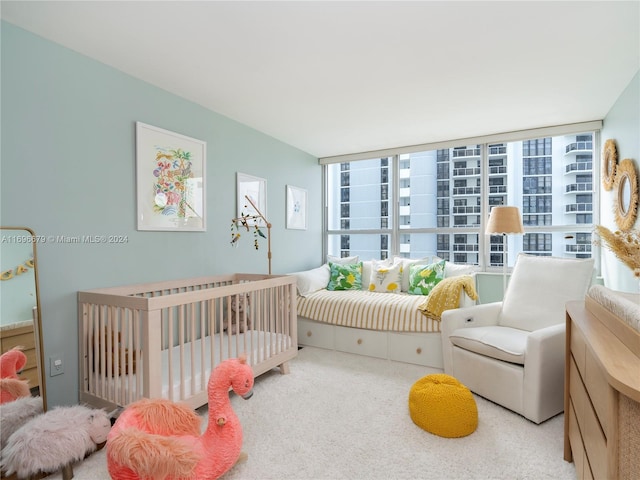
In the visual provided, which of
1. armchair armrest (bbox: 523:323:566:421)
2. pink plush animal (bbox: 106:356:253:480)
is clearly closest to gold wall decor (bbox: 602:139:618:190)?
armchair armrest (bbox: 523:323:566:421)

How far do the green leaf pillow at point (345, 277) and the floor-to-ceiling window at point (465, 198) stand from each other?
1.97 ft

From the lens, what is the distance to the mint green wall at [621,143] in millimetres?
2410

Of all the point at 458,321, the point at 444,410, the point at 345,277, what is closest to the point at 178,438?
the point at 444,410

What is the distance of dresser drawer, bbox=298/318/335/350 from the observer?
3357mm

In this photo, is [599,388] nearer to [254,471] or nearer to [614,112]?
[254,471]

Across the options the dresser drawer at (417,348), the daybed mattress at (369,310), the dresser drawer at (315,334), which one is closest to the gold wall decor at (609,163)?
the daybed mattress at (369,310)

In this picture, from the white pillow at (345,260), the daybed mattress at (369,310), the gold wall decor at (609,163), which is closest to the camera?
the gold wall decor at (609,163)

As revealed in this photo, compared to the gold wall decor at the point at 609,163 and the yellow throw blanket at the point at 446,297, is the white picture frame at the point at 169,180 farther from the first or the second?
the gold wall decor at the point at 609,163

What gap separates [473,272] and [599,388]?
2742 millimetres

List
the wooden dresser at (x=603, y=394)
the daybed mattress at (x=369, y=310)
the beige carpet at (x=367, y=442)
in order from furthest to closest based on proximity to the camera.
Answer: the daybed mattress at (x=369, y=310), the beige carpet at (x=367, y=442), the wooden dresser at (x=603, y=394)

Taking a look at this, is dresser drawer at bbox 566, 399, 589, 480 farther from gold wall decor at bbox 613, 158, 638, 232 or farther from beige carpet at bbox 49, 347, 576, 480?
gold wall decor at bbox 613, 158, 638, 232

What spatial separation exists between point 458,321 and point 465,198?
6.44 ft

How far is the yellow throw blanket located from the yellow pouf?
960mm

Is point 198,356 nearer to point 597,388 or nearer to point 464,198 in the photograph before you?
point 597,388
